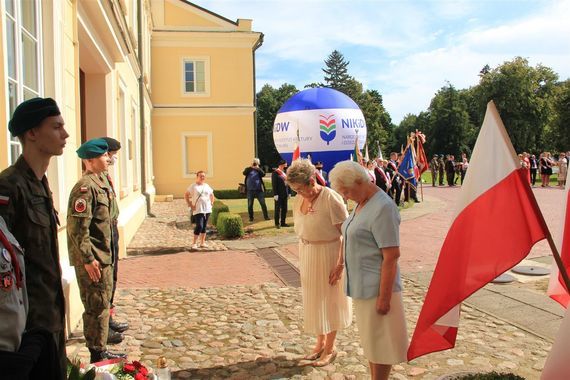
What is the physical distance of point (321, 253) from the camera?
443 centimetres

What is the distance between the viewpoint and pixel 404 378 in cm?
414

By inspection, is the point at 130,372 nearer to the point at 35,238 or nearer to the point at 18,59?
the point at 35,238

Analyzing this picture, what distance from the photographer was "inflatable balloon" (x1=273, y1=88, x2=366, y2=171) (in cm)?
1459

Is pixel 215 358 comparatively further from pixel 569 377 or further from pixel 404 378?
pixel 569 377

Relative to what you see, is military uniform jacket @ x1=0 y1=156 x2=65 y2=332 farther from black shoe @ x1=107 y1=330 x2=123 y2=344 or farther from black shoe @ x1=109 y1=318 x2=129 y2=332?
black shoe @ x1=109 y1=318 x2=129 y2=332

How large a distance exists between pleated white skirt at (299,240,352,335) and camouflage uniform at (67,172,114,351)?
5.82 feet

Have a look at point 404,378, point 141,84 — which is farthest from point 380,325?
point 141,84

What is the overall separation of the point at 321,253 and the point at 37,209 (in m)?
2.57

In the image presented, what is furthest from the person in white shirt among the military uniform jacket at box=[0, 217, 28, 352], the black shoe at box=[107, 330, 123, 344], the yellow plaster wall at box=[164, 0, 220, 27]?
the yellow plaster wall at box=[164, 0, 220, 27]

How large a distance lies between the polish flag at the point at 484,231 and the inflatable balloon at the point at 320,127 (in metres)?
11.8

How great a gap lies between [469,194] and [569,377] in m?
1.04

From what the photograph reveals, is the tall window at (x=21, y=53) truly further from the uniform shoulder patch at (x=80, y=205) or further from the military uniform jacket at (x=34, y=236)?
the military uniform jacket at (x=34, y=236)

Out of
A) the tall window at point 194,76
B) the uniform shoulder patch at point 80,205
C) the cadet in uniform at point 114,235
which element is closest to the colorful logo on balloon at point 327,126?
the cadet in uniform at point 114,235

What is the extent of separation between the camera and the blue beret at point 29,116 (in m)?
2.45
